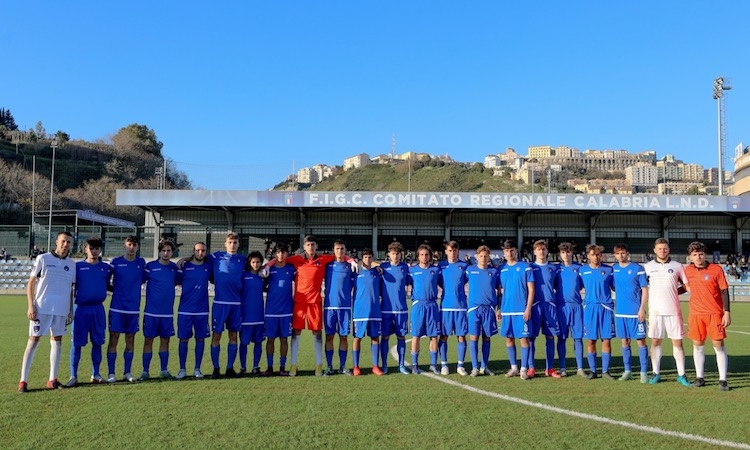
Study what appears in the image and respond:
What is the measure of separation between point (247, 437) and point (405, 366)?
3.47m

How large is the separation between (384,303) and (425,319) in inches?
23.7

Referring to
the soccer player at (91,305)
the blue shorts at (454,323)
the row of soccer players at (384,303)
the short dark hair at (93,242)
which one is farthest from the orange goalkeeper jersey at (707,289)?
the short dark hair at (93,242)

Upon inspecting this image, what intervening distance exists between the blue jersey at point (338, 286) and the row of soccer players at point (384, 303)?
0.01 metres

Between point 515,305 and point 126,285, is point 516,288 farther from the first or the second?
point 126,285

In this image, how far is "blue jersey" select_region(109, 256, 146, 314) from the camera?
709cm

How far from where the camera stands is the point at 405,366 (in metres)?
7.85

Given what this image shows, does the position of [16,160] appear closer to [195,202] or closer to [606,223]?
[195,202]

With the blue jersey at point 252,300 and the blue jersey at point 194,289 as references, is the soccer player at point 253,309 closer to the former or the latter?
the blue jersey at point 252,300

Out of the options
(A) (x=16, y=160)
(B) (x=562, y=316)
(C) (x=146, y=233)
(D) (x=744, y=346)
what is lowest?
(D) (x=744, y=346)

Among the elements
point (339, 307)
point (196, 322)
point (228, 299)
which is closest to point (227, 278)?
point (228, 299)

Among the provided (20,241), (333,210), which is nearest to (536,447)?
(333,210)

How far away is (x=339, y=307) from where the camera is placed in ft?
24.9

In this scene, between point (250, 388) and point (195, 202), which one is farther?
point (195, 202)

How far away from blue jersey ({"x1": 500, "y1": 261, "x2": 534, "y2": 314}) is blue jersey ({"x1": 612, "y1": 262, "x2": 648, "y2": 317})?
1210mm
